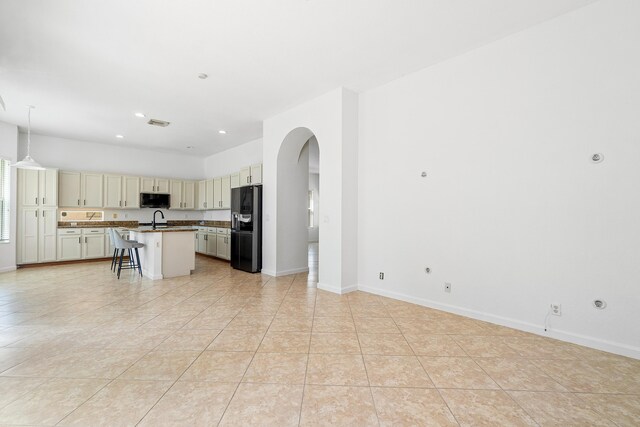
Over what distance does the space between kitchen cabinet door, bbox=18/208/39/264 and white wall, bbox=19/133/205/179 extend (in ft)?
4.32

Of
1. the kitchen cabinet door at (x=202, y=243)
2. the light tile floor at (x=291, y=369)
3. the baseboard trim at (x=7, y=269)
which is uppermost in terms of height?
the kitchen cabinet door at (x=202, y=243)

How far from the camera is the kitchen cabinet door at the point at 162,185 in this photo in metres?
8.20

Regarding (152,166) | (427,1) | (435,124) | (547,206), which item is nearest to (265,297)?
(435,124)

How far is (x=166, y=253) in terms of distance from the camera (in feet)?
17.6

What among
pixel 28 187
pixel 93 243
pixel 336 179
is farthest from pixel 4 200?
pixel 336 179

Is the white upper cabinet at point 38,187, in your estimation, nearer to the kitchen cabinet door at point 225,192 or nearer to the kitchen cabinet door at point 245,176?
the kitchen cabinet door at point 225,192

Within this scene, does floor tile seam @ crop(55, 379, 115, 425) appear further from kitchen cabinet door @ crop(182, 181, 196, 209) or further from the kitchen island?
kitchen cabinet door @ crop(182, 181, 196, 209)

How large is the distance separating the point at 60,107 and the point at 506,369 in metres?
7.14

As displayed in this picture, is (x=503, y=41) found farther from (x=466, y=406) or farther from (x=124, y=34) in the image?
(x=124, y=34)

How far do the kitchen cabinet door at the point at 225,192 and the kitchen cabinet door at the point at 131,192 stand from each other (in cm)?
219

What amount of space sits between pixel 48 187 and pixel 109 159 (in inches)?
60.5

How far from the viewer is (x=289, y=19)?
9.52ft

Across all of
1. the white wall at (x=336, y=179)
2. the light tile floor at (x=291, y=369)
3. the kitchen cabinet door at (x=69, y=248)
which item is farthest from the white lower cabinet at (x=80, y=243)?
the white wall at (x=336, y=179)

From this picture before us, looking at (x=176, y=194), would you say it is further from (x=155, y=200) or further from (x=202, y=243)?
(x=202, y=243)
